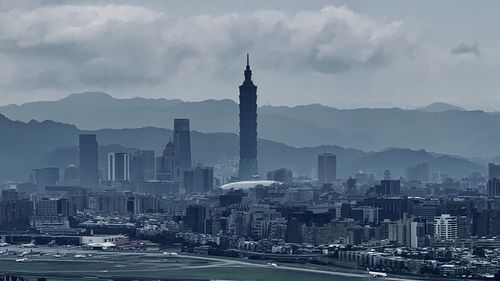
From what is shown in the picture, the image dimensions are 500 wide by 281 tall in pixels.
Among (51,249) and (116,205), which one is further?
(116,205)

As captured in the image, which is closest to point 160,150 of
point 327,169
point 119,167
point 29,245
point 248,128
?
point 119,167

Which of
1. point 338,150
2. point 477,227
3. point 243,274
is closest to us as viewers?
point 243,274

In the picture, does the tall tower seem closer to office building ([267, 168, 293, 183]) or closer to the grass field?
office building ([267, 168, 293, 183])

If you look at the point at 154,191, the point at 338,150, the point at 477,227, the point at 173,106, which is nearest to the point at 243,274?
the point at 477,227

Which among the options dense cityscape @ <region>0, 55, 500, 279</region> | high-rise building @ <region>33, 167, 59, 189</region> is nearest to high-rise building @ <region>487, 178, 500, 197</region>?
dense cityscape @ <region>0, 55, 500, 279</region>

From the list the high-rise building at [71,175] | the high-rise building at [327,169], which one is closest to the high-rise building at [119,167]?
A: the high-rise building at [71,175]

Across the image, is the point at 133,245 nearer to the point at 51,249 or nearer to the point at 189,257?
the point at 51,249
